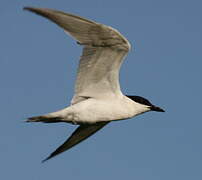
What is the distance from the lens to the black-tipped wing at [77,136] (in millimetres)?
14125

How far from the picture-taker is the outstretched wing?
36.2ft

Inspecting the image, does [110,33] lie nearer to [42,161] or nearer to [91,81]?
[91,81]

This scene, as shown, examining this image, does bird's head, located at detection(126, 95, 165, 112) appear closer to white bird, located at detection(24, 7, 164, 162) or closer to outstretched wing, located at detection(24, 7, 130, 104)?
white bird, located at detection(24, 7, 164, 162)

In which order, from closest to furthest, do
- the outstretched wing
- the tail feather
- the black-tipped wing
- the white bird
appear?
1. the outstretched wing
2. the white bird
3. the tail feather
4. the black-tipped wing

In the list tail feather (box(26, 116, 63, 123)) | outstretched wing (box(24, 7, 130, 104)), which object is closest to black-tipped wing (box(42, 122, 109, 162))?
outstretched wing (box(24, 7, 130, 104))

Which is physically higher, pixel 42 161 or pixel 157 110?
pixel 157 110

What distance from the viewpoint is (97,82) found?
41.8ft

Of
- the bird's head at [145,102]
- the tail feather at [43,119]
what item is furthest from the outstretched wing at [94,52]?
the bird's head at [145,102]

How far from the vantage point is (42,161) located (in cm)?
1402

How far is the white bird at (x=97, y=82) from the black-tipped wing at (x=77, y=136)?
0.74 metres

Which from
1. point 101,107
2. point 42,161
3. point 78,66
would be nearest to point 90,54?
point 78,66

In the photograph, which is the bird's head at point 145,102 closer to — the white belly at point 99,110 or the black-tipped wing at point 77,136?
the white belly at point 99,110

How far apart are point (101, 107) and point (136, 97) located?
1.41 m

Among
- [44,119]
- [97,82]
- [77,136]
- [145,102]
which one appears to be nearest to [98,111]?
[97,82]
